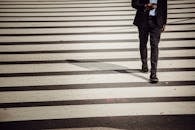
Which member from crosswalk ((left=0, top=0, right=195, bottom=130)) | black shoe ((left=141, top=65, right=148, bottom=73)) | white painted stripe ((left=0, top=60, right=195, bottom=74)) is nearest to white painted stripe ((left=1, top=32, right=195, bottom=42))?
crosswalk ((left=0, top=0, right=195, bottom=130))

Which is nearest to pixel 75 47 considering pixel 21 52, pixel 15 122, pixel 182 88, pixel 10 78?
pixel 21 52

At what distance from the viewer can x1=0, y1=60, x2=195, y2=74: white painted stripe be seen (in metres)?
7.97

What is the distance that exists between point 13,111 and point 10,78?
60.8 inches

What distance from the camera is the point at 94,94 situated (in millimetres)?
6742

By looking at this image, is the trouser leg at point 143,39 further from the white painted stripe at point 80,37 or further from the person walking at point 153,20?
the white painted stripe at point 80,37

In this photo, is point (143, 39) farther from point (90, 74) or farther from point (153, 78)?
point (90, 74)

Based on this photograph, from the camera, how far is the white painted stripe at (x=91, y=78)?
7.30 m

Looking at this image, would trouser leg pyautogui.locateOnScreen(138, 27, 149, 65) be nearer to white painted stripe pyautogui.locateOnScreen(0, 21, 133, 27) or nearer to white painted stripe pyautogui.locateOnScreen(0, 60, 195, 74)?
white painted stripe pyautogui.locateOnScreen(0, 60, 195, 74)

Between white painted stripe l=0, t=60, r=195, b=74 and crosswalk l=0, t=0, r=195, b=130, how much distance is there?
2cm

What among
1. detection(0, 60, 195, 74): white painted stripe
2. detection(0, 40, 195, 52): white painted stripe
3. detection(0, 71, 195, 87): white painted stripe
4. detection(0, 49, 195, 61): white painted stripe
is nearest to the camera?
detection(0, 71, 195, 87): white painted stripe

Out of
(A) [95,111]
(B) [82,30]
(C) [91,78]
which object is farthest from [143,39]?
(B) [82,30]

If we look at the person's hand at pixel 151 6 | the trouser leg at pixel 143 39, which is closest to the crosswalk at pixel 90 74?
the trouser leg at pixel 143 39

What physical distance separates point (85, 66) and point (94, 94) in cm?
151

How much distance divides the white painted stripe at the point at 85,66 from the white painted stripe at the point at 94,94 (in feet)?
3.77
